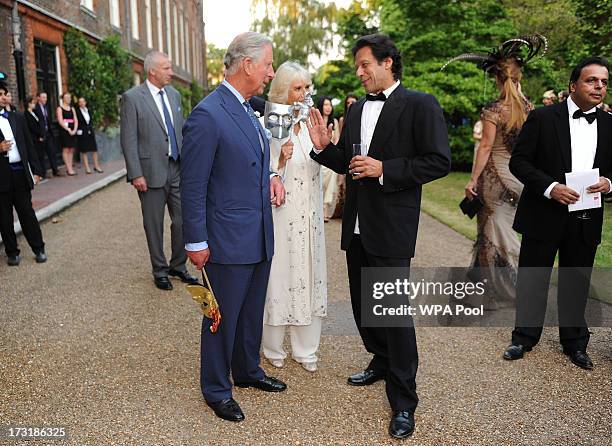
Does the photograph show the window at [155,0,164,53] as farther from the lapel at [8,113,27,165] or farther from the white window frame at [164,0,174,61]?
the lapel at [8,113,27,165]

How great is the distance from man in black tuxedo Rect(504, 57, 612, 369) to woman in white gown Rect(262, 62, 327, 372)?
4.79 feet

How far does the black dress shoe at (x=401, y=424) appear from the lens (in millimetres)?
3109

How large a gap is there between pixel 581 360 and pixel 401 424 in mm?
1666

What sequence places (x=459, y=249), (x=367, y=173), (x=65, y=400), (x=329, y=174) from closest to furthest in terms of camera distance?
(x=367, y=173), (x=65, y=400), (x=459, y=249), (x=329, y=174)

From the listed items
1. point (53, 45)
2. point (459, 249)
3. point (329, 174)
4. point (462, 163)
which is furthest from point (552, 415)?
point (53, 45)

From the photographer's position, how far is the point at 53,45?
16719mm

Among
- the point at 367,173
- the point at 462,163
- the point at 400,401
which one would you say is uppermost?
the point at 367,173

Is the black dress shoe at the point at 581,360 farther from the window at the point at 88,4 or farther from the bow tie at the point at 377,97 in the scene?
the window at the point at 88,4

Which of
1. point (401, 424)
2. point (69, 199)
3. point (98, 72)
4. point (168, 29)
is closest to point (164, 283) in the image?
point (401, 424)

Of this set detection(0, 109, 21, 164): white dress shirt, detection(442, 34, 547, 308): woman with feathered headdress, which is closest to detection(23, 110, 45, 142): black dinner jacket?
detection(0, 109, 21, 164): white dress shirt

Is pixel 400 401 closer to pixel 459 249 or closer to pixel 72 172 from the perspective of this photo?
pixel 459 249

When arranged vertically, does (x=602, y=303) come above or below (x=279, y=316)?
below

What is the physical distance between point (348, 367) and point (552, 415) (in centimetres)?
133

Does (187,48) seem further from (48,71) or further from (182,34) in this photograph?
(48,71)
